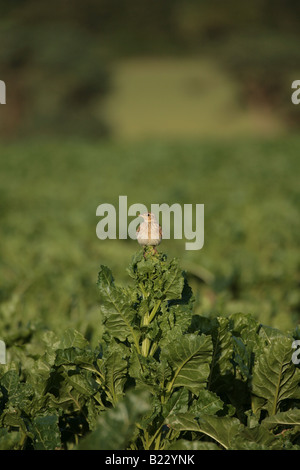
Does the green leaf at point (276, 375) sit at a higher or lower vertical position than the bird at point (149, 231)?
lower

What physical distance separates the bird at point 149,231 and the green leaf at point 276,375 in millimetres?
516

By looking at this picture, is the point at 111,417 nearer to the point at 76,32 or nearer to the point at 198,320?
the point at 198,320

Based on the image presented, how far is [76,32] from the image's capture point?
5544 cm

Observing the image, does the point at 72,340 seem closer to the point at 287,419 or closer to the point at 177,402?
the point at 177,402

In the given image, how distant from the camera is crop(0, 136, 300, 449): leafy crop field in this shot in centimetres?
168

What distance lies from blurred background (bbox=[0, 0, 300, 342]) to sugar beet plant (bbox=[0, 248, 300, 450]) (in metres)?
0.85

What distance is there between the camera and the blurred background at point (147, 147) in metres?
4.99

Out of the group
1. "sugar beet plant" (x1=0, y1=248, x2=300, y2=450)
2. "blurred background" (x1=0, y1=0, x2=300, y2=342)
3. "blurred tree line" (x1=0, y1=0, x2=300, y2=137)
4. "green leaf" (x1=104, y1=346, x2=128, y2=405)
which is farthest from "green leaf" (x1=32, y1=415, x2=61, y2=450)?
"blurred tree line" (x1=0, y1=0, x2=300, y2=137)

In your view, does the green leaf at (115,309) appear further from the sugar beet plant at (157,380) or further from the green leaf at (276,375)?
the green leaf at (276,375)

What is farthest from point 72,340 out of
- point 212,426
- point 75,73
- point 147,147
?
point 75,73

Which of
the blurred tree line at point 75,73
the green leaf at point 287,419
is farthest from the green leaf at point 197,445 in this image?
the blurred tree line at point 75,73

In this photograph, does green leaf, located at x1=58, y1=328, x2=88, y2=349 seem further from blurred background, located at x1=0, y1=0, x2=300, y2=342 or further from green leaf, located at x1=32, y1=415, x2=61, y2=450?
blurred background, located at x1=0, y1=0, x2=300, y2=342

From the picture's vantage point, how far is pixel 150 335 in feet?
5.67

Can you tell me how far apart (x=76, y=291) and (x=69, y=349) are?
9.10ft
